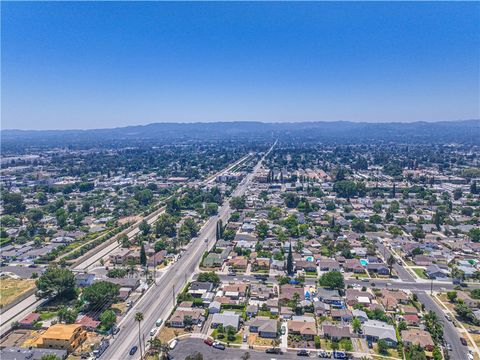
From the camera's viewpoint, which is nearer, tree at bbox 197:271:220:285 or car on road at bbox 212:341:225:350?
car on road at bbox 212:341:225:350

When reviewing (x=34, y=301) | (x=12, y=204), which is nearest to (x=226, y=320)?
(x=34, y=301)

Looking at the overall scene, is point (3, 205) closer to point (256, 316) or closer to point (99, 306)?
point (99, 306)

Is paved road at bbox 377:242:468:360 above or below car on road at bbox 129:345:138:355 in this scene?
below

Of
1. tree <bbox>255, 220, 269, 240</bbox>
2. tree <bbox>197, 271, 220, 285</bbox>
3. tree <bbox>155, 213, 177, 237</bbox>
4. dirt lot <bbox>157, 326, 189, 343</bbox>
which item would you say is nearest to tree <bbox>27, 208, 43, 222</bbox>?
tree <bbox>155, 213, 177, 237</bbox>

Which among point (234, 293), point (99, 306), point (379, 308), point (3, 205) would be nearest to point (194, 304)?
point (234, 293)

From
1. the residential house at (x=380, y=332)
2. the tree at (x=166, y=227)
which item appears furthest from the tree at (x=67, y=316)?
the residential house at (x=380, y=332)

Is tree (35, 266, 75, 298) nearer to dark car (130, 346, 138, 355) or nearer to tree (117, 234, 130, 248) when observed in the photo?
dark car (130, 346, 138, 355)

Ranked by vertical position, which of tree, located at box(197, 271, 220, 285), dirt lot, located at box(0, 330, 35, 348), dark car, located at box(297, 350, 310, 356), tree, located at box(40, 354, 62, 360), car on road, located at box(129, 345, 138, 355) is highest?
tree, located at box(40, 354, 62, 360)
